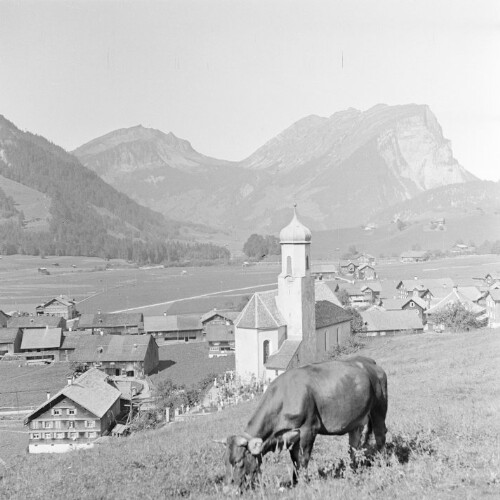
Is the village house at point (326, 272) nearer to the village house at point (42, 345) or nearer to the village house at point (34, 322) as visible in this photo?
the village house at point (34, 322)

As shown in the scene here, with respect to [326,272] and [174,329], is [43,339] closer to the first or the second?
[174,329]

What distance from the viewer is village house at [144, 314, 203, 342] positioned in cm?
8244

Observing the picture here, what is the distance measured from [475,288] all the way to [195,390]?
59522mm

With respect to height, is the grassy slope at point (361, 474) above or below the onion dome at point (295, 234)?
below

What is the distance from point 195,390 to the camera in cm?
4497

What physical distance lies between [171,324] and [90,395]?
3889 cm

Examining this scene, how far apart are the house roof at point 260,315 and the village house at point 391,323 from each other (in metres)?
23.7

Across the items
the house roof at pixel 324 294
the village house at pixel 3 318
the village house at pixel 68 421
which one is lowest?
the village house at pixel 68 421

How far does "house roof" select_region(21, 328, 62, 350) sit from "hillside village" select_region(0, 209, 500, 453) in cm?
12

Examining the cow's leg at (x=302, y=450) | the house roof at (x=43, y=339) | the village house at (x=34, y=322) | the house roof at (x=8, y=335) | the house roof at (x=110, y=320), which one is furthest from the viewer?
the house roof at (x=110, y=320)

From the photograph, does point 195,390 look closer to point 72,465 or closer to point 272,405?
point 72,465

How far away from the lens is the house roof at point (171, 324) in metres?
82.4

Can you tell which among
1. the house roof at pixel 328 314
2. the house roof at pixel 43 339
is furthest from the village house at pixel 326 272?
the house roof at pixel 328 314

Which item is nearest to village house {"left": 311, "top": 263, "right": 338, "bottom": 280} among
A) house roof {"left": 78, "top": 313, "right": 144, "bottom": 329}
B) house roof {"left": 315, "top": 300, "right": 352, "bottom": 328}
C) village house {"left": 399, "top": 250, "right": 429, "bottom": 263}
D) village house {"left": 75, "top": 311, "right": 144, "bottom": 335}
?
village house {"left": 399, "top": 250, "right": 429, "bottom": 263}
